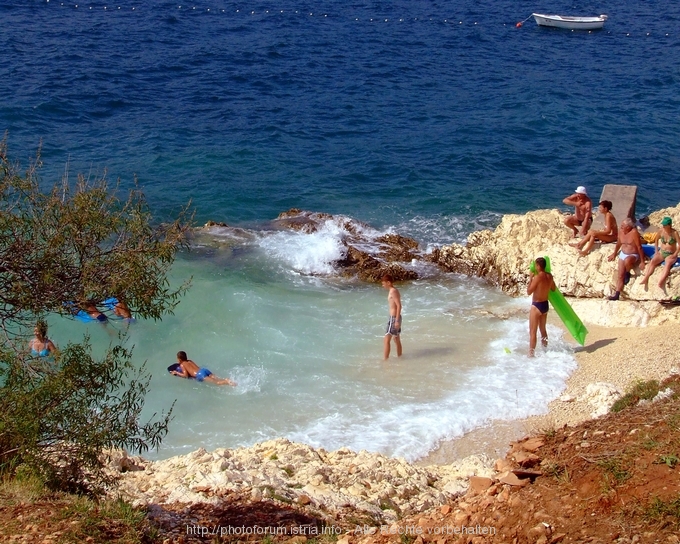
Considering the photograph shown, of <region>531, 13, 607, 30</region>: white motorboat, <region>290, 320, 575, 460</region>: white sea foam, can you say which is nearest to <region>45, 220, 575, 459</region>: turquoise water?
<region>290, 320, 575, 460</region>: white sea foam

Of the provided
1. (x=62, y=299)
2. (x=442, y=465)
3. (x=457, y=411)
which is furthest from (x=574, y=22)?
(x=62, y=299)

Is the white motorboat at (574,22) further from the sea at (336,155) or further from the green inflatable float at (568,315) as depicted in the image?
the green inflatable float at (568,315)

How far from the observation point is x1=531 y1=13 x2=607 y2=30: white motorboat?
126 feet

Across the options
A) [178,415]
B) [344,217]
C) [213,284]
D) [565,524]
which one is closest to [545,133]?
[344,217]

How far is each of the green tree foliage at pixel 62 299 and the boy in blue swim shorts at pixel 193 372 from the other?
18.4 feet

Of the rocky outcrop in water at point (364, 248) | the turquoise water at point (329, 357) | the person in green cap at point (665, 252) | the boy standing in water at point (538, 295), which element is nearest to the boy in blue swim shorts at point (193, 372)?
the turquoise water at point (329, 357)

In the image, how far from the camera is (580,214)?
15.8m

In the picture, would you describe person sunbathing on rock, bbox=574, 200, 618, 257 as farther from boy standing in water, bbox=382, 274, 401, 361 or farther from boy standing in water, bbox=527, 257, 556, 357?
boy standing in water, bbox=382, 274, 401, 361

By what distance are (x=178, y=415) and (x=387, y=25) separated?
99.3ft

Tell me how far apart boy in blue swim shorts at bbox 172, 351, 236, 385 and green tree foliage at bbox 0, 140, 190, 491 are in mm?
5616

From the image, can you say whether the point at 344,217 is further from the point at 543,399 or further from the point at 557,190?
the point at 543,399

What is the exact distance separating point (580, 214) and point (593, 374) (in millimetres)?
4765

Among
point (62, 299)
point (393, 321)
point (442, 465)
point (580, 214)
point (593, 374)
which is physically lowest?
point (442, 465)

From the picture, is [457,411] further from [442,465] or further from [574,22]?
[574,22]
